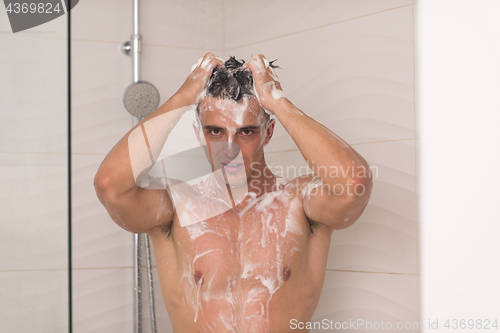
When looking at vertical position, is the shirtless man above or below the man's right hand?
below

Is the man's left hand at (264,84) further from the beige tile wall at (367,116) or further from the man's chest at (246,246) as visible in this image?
the beige tile wall at (367,116)

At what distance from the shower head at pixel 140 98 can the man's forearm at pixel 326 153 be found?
0.55 meters

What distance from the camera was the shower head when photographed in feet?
4.70

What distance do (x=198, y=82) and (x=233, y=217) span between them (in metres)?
0.35

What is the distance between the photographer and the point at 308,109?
4.93 ft

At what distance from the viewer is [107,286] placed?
1459 millimetres

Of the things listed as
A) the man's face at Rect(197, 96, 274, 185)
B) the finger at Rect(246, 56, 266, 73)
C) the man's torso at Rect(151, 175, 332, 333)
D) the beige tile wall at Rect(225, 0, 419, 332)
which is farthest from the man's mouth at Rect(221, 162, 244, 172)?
the beige tile wall at Rect(225, 0, 419, 332)

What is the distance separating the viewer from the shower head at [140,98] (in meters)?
1.43

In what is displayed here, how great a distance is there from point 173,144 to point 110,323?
23.6 inches

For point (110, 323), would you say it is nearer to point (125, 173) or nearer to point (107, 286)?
point (107, 286)

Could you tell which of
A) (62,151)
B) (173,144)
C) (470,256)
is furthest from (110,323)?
(470,256)

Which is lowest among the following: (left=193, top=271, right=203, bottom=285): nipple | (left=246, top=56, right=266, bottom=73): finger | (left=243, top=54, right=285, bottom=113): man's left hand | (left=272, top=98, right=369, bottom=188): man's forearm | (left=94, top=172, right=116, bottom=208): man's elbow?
(left=193, top=271, right=203, bottom=285): nipple

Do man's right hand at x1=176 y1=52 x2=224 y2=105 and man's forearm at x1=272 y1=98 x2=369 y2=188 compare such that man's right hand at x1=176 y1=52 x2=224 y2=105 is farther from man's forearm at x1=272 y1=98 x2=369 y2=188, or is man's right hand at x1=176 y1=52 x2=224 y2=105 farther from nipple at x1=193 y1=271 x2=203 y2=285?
nipple at x1=193 y1=271 x2=203 y2=285

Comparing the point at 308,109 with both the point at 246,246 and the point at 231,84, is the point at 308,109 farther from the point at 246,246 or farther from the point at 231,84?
the point at 246,246
